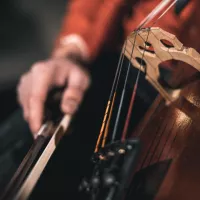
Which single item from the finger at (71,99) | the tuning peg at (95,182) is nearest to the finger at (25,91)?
the finger at (71,99)

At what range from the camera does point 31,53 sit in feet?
6.32

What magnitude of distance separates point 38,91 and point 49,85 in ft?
0.16

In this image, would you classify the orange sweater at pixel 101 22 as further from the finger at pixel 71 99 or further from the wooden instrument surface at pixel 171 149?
the wooden instrument surface at pixel 171 149

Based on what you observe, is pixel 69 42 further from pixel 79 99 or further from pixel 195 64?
pixel 195 64

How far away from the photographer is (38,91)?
2.95 feet

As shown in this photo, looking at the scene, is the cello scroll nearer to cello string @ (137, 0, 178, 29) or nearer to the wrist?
cello string @ (137, 0, 178, 29)

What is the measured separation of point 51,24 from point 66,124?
4.51 ft

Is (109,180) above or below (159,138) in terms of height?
above

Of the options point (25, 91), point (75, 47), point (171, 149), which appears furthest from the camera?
point (75, 47)

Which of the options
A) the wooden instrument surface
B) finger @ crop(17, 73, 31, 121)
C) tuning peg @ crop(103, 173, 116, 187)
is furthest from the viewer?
finger @ crop(17, 73, 31, 121)

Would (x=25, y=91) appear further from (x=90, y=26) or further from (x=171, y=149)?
(x=171, y=149)

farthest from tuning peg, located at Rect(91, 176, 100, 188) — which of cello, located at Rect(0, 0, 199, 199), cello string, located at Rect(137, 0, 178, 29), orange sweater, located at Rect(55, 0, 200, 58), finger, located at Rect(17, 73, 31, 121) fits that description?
orange sweater, located at Rect(55, 0, 200, 58)

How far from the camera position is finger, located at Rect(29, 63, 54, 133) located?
860 mm

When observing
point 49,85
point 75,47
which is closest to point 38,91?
point 49,85
